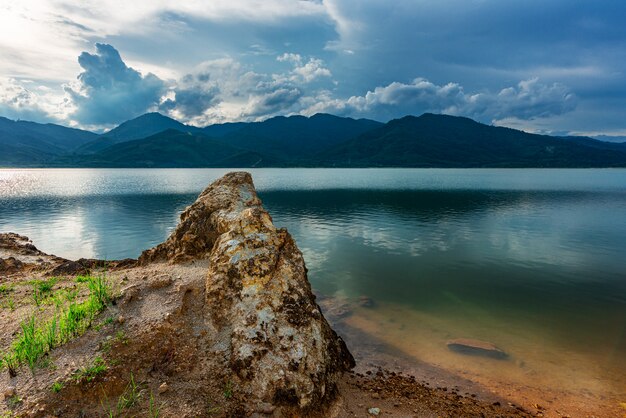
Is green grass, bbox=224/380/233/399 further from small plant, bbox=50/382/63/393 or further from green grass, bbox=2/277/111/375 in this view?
green grass, bbox=2/277/111/375

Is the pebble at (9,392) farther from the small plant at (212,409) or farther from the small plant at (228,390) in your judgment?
the small plant at (228,390)

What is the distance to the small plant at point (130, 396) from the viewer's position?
33.8 ft

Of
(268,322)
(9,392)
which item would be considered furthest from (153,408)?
(268,322)

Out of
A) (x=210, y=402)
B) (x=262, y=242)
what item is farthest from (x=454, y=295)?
(x=210, y=402)

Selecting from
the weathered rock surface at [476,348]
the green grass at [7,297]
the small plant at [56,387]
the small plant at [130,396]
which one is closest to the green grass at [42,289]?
the green grass at [7,297]

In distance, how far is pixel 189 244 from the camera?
19797 mm

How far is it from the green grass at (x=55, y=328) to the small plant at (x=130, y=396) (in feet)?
9.53

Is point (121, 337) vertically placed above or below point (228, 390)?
above

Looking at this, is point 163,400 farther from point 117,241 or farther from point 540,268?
point 117,241

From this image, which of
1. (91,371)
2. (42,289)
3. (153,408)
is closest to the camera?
(153,408)

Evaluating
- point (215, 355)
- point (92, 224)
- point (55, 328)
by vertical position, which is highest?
point (55, 328)

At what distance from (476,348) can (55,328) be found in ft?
64.1

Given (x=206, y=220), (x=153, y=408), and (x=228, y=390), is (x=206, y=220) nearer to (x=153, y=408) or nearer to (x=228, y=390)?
(x=228, y=390)

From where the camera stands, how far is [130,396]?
A: 10.6 meters
